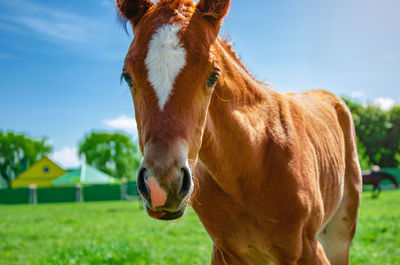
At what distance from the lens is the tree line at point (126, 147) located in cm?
3906

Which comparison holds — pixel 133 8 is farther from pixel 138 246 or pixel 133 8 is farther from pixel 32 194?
pixel 32 194

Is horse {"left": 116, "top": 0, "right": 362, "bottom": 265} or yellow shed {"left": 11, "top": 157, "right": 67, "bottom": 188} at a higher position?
horse {"left": 116, "top": 0, "right": 362, "bottom": 265}

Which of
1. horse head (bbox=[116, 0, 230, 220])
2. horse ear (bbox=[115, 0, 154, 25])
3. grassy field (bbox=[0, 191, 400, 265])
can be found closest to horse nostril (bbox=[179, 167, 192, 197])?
horse head (bbox=[116, 0, 230, 220])

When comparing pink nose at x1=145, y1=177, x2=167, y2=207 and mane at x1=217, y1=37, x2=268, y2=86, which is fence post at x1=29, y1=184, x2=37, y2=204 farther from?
pink nose at x1=145, y1=177, x2=167, y2=207

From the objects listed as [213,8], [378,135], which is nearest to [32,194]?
[213,8]

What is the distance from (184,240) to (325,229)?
14.3ft

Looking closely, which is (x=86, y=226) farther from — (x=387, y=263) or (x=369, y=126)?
(x=369, y=126)

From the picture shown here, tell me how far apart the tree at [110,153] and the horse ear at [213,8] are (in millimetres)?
61007

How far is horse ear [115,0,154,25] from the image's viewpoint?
2098 millimetres

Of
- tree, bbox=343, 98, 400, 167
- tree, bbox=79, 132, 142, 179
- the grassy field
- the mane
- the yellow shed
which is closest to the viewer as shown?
the mane

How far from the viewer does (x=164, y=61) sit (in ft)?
5.47

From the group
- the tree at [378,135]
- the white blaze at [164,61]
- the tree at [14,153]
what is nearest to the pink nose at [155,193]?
the white blaze at [164,61]

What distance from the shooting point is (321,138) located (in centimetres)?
296

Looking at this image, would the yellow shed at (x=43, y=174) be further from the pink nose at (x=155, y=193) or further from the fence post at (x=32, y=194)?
the pink nose at (x=155, y=193)
